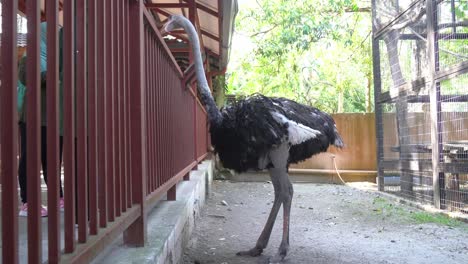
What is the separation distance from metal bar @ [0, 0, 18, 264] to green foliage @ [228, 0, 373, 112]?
1344 cm

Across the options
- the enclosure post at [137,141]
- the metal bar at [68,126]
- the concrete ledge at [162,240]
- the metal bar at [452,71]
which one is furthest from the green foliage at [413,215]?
the metal bar at [68,126]

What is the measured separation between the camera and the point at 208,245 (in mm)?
4992

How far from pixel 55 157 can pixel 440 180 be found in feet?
22.5

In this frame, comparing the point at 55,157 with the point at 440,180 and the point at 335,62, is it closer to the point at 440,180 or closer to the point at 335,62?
the point at 440,180

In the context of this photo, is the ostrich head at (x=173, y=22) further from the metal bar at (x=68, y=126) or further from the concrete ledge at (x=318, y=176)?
the concrete ledge at (x=318, y=176)

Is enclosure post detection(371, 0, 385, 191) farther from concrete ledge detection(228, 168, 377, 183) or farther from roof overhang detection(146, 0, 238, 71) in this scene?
roof overhang detection(146, 0, 238, 71)

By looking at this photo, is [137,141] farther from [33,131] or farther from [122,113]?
[33,131]

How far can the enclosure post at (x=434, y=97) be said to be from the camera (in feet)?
24.1

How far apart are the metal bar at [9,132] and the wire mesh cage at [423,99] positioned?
252 inches

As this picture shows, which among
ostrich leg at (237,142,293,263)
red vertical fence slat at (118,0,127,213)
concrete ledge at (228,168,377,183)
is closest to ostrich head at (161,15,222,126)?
ostrich leg at (237,142,293,263)

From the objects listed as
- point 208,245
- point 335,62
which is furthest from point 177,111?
point 335,62

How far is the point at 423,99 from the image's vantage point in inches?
318

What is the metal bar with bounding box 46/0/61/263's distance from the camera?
1.49 metres

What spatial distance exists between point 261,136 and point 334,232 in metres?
2.25
